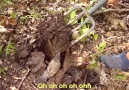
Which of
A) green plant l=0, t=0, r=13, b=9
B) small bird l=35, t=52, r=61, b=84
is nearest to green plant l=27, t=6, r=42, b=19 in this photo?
green plant l=0, t=0, r=13, b=9

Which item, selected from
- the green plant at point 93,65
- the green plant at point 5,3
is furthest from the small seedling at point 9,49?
the green plant at point 93,65

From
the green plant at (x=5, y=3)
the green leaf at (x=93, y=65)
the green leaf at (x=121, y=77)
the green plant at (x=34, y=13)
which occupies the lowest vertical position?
the green leaf at (x=121, y=77)

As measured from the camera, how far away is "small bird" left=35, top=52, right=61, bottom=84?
8.30ft

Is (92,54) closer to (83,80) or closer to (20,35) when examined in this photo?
(83,80)

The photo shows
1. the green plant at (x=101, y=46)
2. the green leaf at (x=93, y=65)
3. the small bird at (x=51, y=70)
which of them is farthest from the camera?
the green plant at (x=101, y=46)

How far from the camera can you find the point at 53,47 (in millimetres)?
2727

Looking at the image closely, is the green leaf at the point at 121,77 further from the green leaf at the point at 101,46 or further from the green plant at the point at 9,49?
the green plant at the point at 9,49

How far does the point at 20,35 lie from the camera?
2920 millimetres

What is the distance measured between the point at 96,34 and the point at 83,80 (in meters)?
0.74

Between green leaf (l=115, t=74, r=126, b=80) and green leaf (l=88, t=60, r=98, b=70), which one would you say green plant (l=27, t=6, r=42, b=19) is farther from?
green leaf (l=115, t=74, r=126, b=80)

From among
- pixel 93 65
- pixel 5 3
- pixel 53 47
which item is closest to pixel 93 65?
pixel 93 65

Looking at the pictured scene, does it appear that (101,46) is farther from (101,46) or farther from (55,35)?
(55,35)

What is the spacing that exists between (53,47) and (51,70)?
28 centimetres

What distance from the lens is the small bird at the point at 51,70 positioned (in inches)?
99.7
